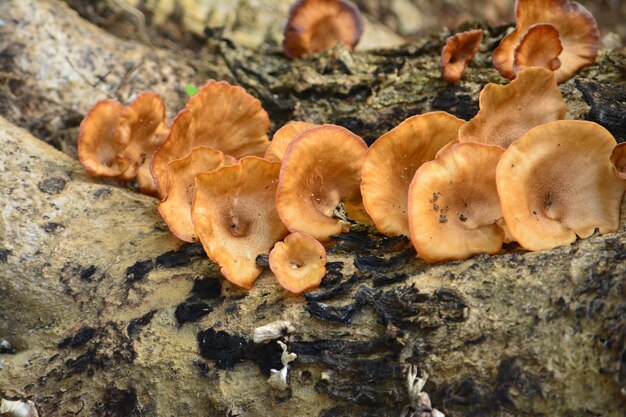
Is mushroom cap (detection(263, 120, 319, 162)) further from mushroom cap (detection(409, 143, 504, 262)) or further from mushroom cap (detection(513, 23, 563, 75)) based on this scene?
mushroom cap (detection(513, 23, 563, 75))

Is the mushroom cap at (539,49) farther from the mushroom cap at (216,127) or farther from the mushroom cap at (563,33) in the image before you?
the mushroom cap at (216,127)

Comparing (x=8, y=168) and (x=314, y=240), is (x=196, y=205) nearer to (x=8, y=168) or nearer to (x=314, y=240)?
(x=314, y=240)

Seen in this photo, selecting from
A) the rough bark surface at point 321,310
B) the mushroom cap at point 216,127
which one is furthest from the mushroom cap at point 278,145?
the rough bark surface at point 321,310

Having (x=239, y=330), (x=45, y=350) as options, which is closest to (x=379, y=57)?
(x=239, y=330)

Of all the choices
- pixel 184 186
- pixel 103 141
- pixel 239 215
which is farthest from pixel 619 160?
pixel 103 141

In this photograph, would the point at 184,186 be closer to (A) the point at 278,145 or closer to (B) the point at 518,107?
(A) the point at 278,145

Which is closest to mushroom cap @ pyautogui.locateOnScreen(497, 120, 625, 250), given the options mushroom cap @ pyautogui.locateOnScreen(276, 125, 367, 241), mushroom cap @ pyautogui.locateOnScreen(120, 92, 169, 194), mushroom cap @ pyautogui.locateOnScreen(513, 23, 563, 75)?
mushroom cap @ pyautogui.locateOnScreen(276, 125, 367, 241)
